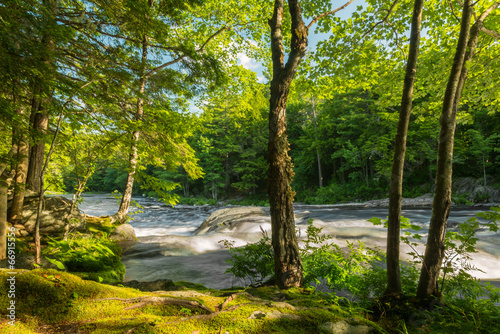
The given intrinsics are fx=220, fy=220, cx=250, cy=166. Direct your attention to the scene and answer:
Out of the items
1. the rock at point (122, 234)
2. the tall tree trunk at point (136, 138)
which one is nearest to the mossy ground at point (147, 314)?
the tall tree trunk at point (136, 138)

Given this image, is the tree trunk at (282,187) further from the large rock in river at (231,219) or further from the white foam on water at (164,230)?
the white foam on water at (164,230)

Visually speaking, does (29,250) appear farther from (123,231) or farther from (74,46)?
(74,46)

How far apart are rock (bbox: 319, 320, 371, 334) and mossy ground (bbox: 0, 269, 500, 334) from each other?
56 millimetres

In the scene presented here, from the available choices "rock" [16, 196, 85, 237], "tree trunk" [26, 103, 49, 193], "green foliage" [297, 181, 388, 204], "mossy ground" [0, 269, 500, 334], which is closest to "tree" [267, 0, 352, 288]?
"mossy ground" [0, 269, 500, 334]

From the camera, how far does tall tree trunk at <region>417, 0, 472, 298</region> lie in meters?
2.55

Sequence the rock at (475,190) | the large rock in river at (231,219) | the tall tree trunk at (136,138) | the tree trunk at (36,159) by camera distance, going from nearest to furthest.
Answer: the tall tree trunk at (136,138)
the tree trunk at (36,159)
the large rock in river at (231,219)
the rock at (475,190)

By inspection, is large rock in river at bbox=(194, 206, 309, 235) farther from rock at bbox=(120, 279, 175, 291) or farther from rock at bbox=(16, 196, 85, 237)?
rock at bbox=(120, 279, 175, 291)

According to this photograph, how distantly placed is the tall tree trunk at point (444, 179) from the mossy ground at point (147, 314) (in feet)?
1.21

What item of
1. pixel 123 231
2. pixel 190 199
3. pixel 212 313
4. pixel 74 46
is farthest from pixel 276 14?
pixel 190 199

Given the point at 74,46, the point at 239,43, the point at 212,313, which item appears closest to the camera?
the point at 212,313

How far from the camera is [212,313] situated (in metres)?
1.87

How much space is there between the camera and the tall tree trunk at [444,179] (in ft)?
8.36

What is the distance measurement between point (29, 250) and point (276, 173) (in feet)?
15.4

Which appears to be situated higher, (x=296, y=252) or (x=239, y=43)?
(x=239, y=43)
